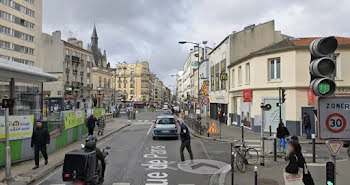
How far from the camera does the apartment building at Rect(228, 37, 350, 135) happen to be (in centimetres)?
1839

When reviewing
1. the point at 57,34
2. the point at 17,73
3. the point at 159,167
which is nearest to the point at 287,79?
the point at 159,167

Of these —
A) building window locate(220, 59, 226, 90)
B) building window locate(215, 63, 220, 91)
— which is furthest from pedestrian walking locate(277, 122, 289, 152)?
building window locate(215, 63, 220, 91)

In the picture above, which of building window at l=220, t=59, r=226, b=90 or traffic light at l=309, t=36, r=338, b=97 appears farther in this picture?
building window at l=220, t=59, r=226, b=90

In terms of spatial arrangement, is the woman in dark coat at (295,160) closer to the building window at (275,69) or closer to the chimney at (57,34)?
the building window at (275,69)

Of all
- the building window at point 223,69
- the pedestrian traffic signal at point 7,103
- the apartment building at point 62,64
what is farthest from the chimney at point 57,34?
the pedestrian traffic signal at point 7,103

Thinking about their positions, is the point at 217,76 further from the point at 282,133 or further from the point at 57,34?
the point at 57,34

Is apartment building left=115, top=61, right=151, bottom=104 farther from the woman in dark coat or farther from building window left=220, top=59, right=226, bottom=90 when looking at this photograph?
the woman in dark coat

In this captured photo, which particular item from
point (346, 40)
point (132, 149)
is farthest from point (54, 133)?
point (346, 40)

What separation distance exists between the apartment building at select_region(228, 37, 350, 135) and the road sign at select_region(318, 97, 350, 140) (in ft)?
46.9

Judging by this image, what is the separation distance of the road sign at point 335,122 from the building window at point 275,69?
16.4 m

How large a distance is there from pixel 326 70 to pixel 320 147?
11.9 meters

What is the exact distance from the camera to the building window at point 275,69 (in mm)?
20172

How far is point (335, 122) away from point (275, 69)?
16762 millimetres

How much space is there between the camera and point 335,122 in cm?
447
